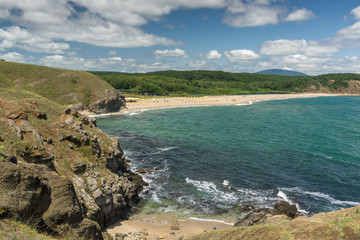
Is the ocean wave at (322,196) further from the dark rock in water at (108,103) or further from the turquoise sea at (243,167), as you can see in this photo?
the dark rock in water at (108,103)

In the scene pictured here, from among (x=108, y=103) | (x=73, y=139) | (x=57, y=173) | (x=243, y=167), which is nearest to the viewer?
(x=57, y=173)

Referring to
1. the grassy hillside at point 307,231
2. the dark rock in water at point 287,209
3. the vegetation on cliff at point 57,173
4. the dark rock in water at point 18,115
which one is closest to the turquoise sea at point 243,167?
the dark rock in water at point 287,209

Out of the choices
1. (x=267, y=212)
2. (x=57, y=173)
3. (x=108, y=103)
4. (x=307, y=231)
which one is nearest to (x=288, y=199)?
(x=267, y=212)

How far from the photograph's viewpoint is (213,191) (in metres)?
27.6

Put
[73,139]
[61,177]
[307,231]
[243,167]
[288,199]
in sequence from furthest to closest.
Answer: [243,167] < [288,199] < [73,139] < [61,177] < [307,231]

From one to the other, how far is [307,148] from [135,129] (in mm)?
40959

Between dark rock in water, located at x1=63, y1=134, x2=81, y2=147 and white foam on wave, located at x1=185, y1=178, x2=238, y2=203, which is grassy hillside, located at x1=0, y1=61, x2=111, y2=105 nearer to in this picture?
dark rock in water, located at x1=63, y1=134, x2=81, y2=147

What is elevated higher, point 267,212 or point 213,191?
point 267,212

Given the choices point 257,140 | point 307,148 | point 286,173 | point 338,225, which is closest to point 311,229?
point 338,225

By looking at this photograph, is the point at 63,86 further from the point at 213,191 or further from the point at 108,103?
the point at 213,191

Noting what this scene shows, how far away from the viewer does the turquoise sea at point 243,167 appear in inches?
1012

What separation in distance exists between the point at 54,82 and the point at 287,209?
92.7 meters

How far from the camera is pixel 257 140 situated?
50.7 m

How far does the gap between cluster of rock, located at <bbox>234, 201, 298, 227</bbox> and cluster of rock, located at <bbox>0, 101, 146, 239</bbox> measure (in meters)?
11.7
